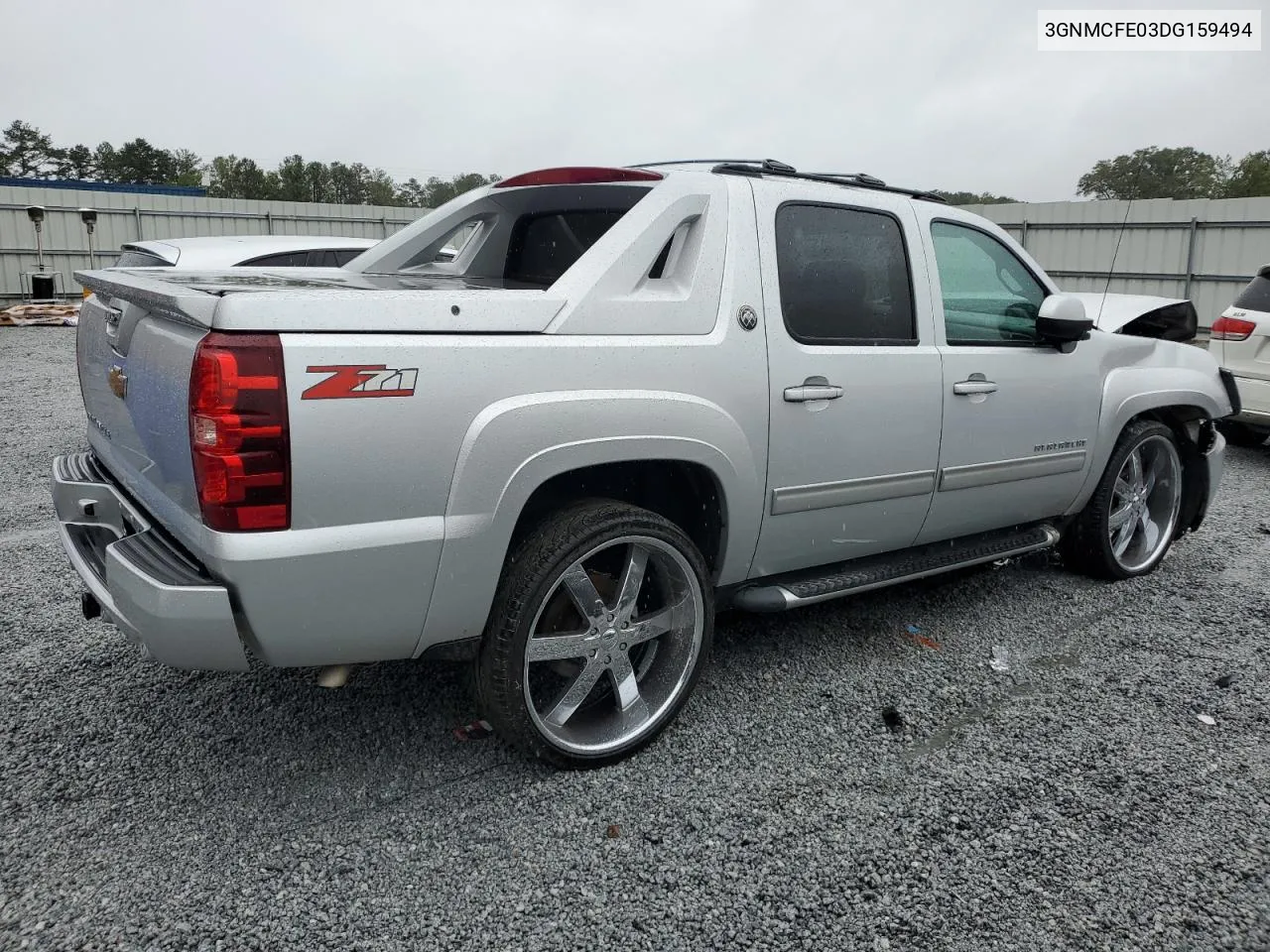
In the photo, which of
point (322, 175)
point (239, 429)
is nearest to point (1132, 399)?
point (239, 429)

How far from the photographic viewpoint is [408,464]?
8.14 ft

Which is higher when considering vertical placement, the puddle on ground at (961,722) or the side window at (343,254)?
the side window at (343,254)

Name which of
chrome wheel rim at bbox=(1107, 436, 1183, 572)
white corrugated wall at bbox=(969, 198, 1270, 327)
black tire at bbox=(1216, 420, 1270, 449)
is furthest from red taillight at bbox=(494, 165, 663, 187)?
white corrugated wall at bbox=(969, 198, 1270, 327)

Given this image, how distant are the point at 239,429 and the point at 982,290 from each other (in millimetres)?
3108

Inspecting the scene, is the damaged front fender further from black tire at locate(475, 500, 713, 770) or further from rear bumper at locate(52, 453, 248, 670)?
rear bumper at locate(52, 453, 248, 670)

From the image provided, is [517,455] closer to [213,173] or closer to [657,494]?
[657,494]

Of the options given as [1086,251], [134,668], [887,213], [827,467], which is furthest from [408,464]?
[1086,251]

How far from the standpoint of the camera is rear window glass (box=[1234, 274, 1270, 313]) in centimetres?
777

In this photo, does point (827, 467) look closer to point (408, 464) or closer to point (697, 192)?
point (697, 192)

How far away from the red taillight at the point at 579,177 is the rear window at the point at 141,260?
6306 mm

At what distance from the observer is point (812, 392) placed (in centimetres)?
330

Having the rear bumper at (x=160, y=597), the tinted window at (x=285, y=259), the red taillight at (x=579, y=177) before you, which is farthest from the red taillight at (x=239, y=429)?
the tinted window at (x=285, y=259)

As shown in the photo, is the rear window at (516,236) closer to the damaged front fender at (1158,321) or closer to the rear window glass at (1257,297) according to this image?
the damaged front fender at (1158,321)

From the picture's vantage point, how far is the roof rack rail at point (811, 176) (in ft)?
11.2
